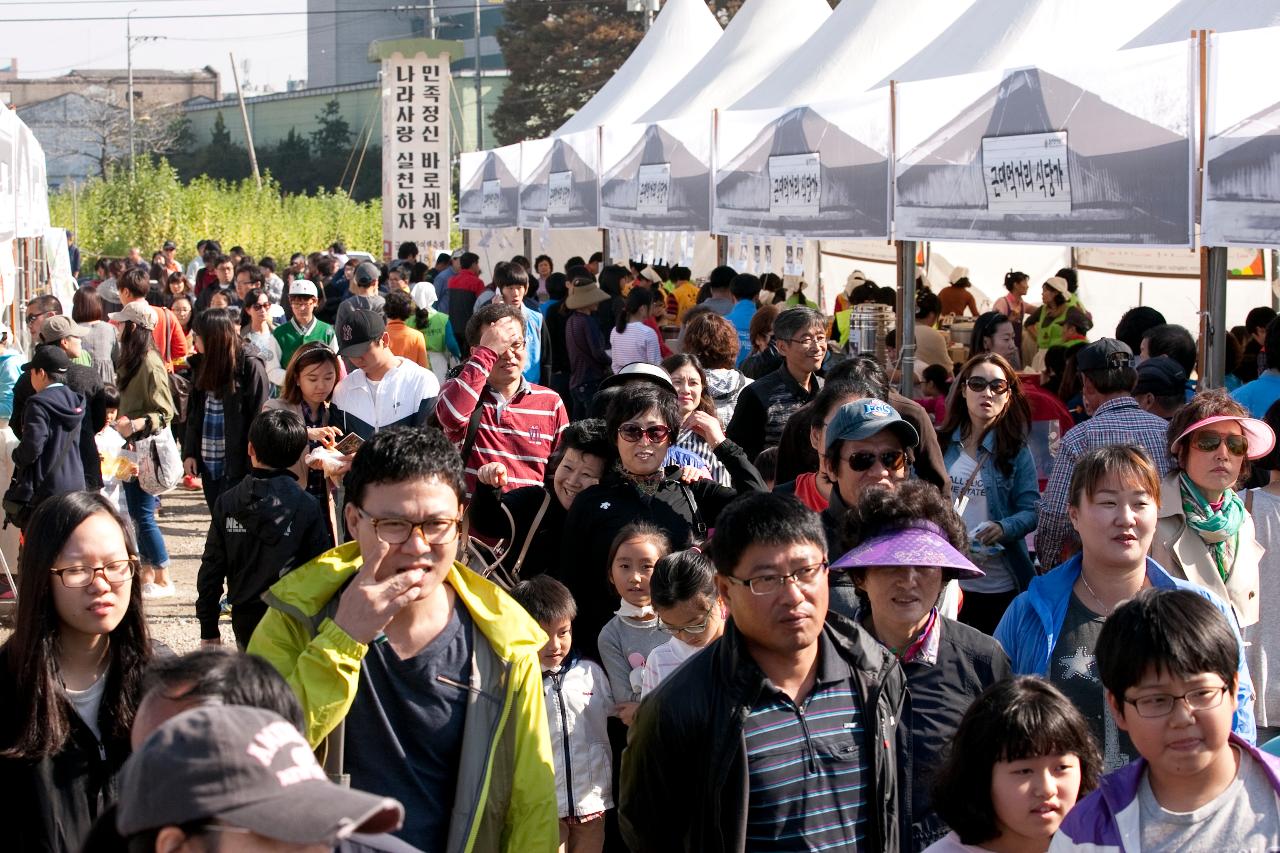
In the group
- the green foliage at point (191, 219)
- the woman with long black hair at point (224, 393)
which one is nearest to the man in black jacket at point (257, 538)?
the woman with long black hair at point (224, 393)

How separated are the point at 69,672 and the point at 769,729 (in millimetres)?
1408

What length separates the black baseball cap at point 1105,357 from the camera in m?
5.93

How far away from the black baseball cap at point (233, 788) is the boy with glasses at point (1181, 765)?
148 centimetres

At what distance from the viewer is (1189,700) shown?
8.89 ft

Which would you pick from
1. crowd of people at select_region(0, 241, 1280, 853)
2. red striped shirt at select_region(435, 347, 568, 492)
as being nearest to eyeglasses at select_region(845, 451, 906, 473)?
crowd of people at select_region(0, 241, 1280, 853)

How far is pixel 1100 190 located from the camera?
725 centimetres

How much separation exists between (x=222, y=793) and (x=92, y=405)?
23.2 feet

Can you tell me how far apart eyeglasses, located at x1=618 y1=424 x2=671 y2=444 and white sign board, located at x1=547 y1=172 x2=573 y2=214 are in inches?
462

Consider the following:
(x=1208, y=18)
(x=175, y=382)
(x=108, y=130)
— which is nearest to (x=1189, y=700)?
(x=1208, y=18)

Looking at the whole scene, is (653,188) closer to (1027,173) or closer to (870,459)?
(1027,173)

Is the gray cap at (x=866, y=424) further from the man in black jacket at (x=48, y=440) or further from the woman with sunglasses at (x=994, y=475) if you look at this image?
the man in black jacket at (x=48, y=440)

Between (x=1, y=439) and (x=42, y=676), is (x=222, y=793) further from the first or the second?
A: (x=1, y=439)

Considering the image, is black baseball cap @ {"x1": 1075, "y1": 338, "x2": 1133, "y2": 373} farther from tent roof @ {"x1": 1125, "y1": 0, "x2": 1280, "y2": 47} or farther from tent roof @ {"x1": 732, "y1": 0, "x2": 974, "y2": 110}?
tent roof @ {"x1": 732, "y1": 0, "x2": 974, "y2": 110}

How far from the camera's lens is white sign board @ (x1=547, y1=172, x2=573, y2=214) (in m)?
16.5
